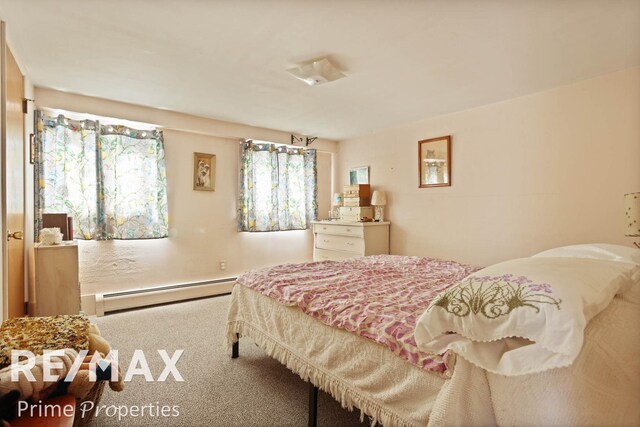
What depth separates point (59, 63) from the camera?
2.57 m

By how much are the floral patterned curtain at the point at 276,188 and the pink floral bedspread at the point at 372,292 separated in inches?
84.8

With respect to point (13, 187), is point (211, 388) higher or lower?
lower

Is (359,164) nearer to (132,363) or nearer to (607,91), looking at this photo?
(607,91)

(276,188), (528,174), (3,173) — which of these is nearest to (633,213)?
(528,174)

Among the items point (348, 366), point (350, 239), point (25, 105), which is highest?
point (25, 105)

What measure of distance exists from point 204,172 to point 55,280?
2091 mm

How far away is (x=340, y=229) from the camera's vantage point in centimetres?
466

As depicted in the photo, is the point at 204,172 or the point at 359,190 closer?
the point at 204,172

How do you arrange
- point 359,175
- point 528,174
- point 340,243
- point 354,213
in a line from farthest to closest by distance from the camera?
1. point 359,175
2. point 354,213
3. point 340,243
4. point 528,174

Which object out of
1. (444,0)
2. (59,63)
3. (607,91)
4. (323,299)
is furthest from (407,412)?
(59,63)

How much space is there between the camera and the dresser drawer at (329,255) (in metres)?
4.54

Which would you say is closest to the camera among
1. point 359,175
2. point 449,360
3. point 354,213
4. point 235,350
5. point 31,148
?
point 449,360

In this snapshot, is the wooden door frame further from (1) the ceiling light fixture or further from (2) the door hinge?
(1) the ceiling light fixture

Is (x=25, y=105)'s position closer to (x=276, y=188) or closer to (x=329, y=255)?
(x=276, y=188)
